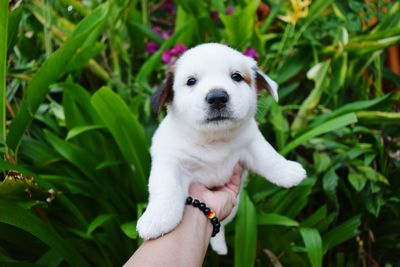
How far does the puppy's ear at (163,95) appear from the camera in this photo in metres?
1.30

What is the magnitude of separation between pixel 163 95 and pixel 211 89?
0.21 m

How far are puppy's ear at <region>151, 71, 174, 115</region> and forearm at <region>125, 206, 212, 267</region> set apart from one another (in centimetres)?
31

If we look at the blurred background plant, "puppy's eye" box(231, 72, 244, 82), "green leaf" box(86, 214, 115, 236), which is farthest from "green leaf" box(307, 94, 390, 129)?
"green leaf" box(86, 214, 115, 236)

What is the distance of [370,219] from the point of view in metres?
2.20

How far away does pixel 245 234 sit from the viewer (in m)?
1.62

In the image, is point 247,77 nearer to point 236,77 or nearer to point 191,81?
point 236,77

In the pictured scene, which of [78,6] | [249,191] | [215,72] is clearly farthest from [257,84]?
[78,6]

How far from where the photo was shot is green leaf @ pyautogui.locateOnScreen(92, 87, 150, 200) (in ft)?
5.58

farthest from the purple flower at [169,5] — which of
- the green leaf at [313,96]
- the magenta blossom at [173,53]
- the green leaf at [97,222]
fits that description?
the green leaf at [97,222]

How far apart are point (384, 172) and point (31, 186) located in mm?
1653

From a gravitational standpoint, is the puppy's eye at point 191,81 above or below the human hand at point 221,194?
above

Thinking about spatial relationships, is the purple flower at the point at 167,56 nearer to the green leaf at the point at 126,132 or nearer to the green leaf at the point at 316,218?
the green leaf at the point at 126,132

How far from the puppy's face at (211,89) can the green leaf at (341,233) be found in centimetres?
91

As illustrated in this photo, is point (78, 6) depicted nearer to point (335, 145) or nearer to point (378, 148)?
point (335, 145)
